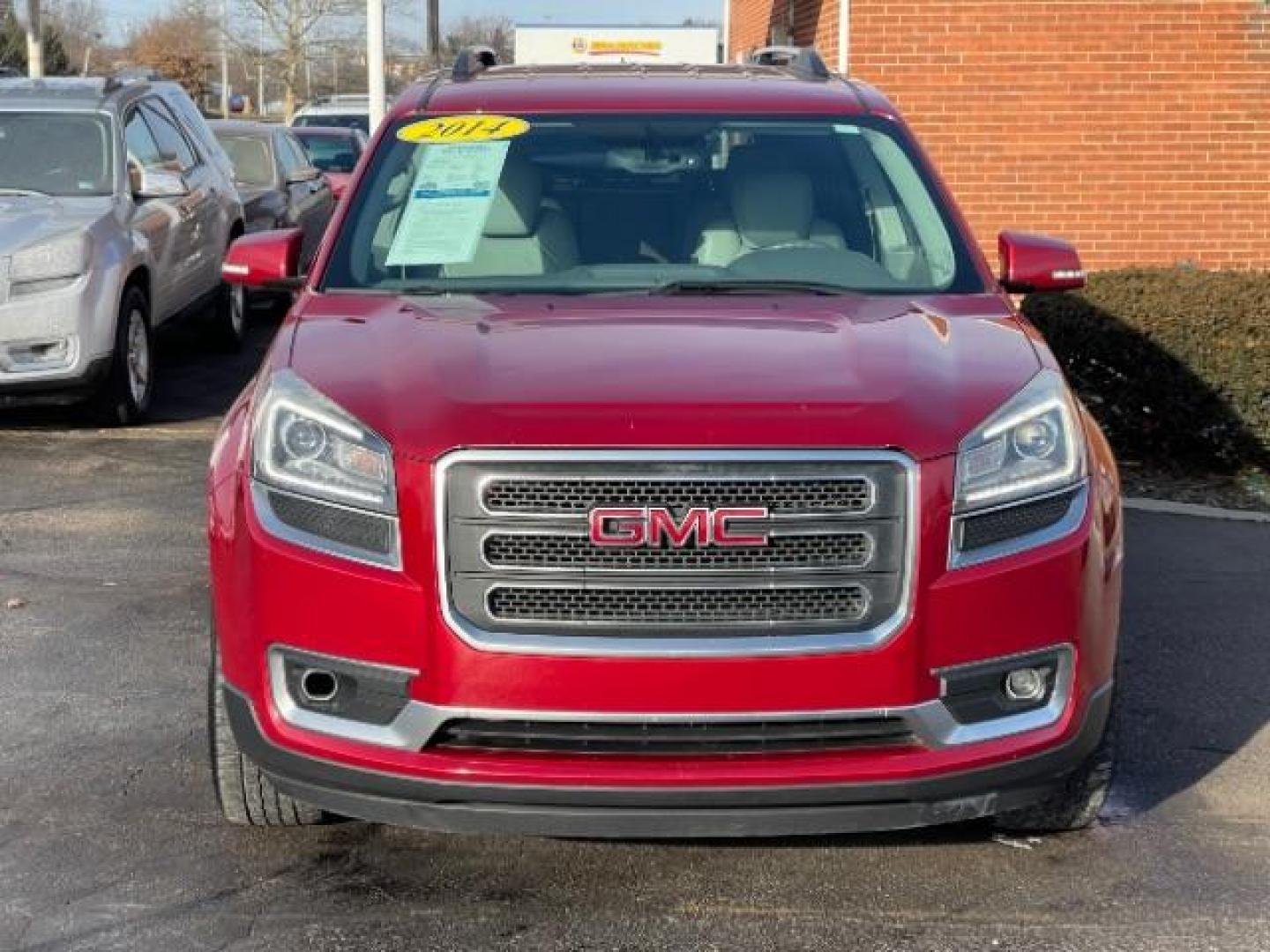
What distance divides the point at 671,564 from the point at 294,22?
2079 inches

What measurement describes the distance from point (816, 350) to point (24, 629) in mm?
3337

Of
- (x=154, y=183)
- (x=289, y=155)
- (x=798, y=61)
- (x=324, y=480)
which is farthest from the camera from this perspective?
(x=289, y=155)

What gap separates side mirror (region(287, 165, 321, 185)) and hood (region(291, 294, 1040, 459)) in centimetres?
1114

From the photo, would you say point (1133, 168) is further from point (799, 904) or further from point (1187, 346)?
point (799, 904)

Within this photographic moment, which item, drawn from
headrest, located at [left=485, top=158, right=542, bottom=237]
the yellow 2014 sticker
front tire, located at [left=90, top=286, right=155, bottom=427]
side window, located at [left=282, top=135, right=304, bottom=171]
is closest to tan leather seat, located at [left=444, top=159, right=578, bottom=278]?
headrest, located at [left=485, top=158, right=542, bottom=237]

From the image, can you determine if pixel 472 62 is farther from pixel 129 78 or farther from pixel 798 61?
pixel 129 78

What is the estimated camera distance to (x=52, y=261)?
9.24 meters

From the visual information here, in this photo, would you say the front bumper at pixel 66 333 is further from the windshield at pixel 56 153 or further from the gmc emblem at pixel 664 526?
the gmc emblem at pixel 664 526

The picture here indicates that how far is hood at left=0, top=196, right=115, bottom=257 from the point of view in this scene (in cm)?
921

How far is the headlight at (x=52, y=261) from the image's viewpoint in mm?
9156

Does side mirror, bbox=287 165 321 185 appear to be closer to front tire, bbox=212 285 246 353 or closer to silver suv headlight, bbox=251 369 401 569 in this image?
front tire, bbox=212 285 246 353

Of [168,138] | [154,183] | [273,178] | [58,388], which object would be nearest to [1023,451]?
[58,388]

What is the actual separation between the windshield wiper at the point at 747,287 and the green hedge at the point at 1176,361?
4.20 metres

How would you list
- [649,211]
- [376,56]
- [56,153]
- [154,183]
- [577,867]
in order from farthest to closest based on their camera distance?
1. [376,56]
2. [56,153]
3. [154,183]
4. [649,211]
5. [577,867]
